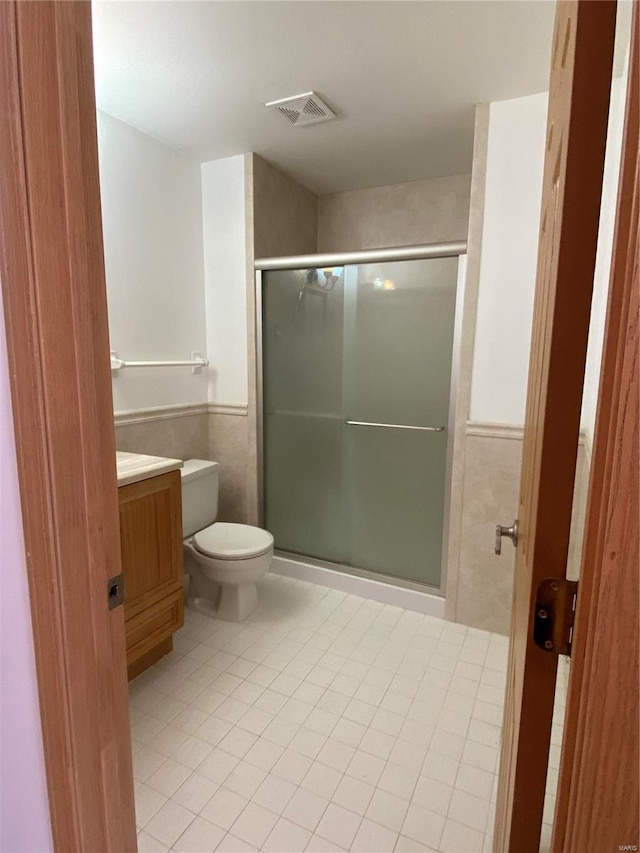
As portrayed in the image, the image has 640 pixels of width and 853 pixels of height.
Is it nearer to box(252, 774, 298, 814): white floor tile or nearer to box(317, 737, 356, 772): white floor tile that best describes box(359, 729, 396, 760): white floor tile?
box(317, 737, 356, 772): white floor tile

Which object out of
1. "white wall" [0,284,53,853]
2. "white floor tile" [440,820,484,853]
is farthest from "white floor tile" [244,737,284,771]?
"white wall" [0,284,53,853]

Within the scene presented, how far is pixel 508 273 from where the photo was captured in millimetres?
2008

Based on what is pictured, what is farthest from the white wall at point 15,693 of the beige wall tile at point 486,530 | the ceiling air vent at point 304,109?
the beige wall tile at point 486,530

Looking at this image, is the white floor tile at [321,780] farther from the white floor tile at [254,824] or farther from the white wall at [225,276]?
the white wall at [225,276]

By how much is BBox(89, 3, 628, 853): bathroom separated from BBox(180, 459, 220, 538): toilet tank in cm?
26

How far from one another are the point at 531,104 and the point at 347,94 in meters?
0.76

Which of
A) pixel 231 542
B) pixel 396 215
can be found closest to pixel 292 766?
pixel 231 542

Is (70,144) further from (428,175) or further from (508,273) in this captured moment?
(428,175)

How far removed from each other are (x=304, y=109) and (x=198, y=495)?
6.11ft

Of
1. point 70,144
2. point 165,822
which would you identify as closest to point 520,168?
point 70,144

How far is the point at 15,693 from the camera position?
73 centimetres

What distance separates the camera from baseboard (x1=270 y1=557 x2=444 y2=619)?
2.36m

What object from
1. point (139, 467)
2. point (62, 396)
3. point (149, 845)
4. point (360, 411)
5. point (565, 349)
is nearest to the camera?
point (565, 349)

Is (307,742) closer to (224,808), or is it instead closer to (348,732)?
(348,732)
